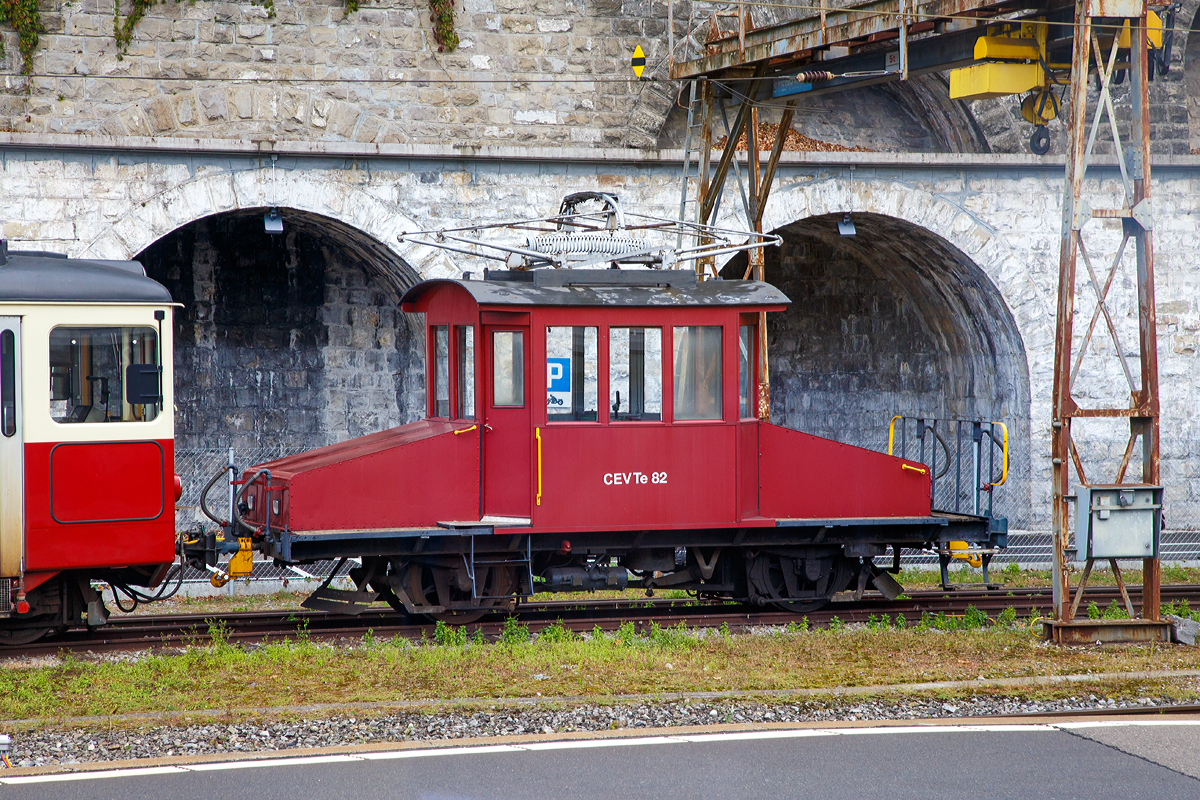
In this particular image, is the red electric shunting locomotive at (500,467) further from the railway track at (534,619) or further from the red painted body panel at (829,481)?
the railway track at (534,619)

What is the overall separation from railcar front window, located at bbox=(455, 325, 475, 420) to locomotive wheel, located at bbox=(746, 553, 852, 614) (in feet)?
10.1

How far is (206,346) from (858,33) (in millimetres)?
10470

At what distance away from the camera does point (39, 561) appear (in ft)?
29.5

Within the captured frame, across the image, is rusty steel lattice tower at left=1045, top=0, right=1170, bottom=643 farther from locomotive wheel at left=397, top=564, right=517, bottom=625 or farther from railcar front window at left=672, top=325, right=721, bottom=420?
locomotive wheel at left=397, top=564, right=517, bottom=625

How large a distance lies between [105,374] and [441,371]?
297cm

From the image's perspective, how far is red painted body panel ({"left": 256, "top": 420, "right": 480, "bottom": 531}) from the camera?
9.88 m

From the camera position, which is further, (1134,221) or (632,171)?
(632,171)

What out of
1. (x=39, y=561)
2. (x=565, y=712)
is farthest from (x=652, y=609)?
(x=39, y=561)

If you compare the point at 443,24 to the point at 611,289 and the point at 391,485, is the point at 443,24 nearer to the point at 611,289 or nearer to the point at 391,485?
the point at 611,289

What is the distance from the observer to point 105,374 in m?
9.21

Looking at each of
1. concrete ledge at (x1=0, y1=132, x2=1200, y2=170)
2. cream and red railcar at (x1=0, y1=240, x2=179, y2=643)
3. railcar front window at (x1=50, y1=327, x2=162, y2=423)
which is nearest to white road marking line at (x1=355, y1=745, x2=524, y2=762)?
cream and red railcar at (x1=0, y1=240, x2=179, y2=643)

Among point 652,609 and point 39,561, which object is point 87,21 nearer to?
point 39,561

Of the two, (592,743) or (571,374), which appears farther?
(571,374)

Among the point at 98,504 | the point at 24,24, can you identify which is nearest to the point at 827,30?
the point at 98,504
